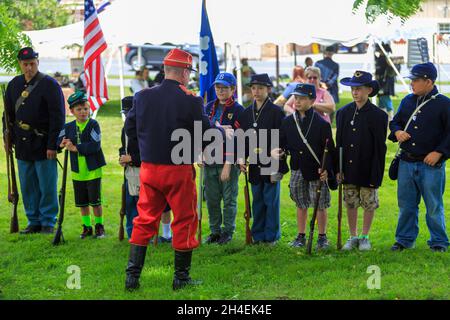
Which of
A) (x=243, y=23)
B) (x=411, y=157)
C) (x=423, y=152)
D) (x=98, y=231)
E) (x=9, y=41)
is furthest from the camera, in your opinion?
(x=243, y=23)

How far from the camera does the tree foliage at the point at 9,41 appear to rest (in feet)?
27.1

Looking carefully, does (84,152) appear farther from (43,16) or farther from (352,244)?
(43,16)

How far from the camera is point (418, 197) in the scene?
322 inches

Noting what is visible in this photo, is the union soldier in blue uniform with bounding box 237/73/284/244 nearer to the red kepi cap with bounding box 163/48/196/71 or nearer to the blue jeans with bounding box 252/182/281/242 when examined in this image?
the blue jeans with bounding box 252/182/281/242

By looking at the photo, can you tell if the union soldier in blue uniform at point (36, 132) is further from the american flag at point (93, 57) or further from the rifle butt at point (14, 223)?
the american flag at point (93, 57)

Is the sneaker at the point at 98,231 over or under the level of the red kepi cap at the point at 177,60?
under

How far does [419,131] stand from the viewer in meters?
7.88

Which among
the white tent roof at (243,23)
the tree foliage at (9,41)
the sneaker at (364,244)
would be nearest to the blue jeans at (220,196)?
the sneaker at (364,244)

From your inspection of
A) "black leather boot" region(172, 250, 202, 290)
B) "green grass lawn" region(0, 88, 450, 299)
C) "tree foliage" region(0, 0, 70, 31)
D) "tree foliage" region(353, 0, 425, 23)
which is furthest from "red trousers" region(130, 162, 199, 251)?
"tree foliage" region(0, 0, 70, 31)

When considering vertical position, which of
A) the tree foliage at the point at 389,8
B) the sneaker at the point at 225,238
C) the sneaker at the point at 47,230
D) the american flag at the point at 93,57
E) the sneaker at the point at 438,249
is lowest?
the sneaker at the point at 47,230

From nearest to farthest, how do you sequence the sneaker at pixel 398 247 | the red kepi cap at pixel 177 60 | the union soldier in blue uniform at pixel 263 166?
the red kepi cap at pixel 177 60 → the sneaker at pixel 398 247 → the union soldier in blue uniform at pixel 263 166

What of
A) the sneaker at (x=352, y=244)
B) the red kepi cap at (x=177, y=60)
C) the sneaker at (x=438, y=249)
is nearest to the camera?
the red kepi cap at (x=177, y=60)

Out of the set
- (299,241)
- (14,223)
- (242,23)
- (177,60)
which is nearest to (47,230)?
(14,223)

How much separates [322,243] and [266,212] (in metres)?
0.75
